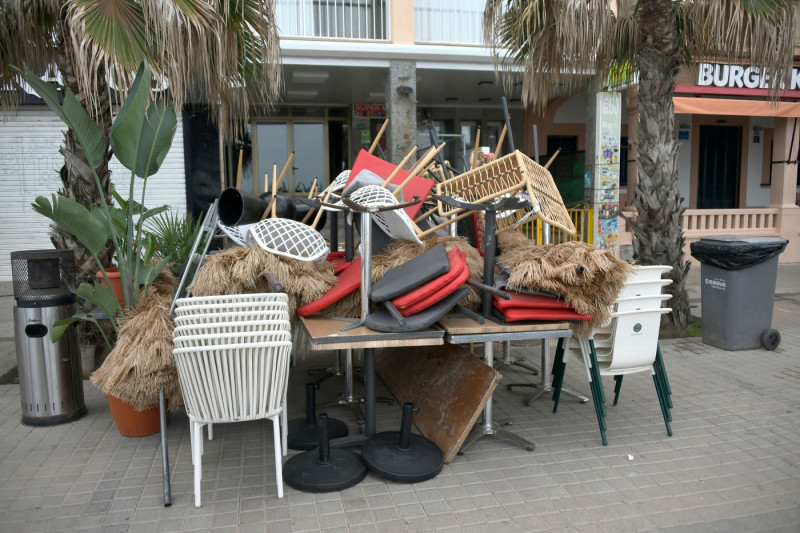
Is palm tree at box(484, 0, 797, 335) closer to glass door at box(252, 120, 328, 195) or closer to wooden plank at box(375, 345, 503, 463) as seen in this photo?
wooden plank at box(375, 345, 503, 463)

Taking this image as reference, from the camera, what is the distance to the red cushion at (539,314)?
3471 mm

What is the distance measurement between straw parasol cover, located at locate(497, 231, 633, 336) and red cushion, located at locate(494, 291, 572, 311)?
5 cm

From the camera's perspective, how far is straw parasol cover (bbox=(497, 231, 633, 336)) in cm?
346

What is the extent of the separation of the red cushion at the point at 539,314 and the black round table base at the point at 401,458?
96 cm

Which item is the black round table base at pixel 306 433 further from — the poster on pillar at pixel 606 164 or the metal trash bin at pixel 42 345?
the poster on pillar at pixel 606 164

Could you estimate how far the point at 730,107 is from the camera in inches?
445

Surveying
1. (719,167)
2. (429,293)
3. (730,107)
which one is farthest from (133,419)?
(719,167)

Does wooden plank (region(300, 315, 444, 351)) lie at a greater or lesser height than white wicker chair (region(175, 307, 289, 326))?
lesser

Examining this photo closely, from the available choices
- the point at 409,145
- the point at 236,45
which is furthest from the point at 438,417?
the point at 409,145

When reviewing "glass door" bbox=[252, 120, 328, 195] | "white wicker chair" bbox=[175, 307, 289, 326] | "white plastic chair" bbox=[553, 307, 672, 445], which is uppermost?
"glass door" bbox=[252, 120, 328, 195]

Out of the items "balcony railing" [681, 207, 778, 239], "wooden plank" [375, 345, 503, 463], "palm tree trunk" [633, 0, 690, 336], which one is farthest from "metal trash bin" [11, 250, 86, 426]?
"balcony railing" [681, 207, 778, 239]

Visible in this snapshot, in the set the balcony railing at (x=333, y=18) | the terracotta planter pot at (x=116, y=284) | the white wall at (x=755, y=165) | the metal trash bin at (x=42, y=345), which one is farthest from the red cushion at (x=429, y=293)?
the white wall at (x=755, y=165)

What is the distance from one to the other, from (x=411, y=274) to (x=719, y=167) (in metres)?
13.7

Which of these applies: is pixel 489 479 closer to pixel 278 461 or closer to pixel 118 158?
pixel 278 461
